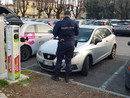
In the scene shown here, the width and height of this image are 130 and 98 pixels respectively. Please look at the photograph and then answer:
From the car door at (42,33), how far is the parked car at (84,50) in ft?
4.84

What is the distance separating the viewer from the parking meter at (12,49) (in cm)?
442

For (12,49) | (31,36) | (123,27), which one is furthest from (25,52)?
(123,27)

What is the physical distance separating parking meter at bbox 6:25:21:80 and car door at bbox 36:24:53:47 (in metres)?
2.76

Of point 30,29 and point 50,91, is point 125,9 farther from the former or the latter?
point 50,91

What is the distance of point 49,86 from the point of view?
4.50 metres

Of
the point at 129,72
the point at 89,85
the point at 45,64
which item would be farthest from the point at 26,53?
the point at 129,72

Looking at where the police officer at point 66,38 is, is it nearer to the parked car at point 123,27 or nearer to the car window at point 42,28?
the car window at point 42,28

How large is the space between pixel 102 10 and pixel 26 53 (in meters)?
42.3

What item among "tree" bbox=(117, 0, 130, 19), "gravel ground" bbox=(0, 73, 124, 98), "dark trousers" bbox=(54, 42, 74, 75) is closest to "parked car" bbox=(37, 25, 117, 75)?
"dark trousers" bbox=(54, 42, 74, 75)

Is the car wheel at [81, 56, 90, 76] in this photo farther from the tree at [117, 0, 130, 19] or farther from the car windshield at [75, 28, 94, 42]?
the tree at [117, 0, 130, 19]

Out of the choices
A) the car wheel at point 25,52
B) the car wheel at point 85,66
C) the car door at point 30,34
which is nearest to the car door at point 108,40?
the car wheel at point 85,66

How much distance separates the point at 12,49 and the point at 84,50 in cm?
207

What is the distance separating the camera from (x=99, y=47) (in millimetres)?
6082

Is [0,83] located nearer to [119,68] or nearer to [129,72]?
[129,72]
